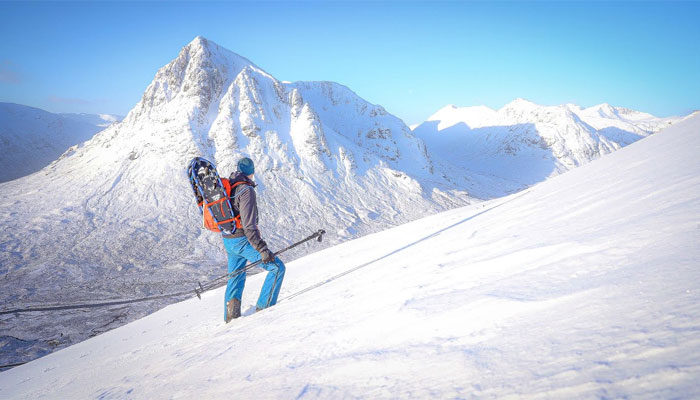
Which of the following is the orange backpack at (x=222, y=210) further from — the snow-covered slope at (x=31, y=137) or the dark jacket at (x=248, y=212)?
the snow-covered slope at (x=31, y=137)

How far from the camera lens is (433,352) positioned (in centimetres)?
181

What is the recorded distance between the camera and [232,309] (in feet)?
15.5

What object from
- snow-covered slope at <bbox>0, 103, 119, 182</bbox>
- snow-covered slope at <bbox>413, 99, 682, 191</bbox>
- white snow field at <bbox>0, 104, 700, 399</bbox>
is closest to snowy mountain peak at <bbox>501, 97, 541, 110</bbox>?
snow-covered slope at <bbox>413, 99, 682, 191</bbox>

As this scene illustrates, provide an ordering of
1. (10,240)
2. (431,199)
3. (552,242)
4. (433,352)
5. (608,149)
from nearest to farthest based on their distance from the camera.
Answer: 1. (433,352)
2. (552,242)
3. (10,240)
4. (431,199)
5. (608,149)

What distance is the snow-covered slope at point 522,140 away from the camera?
109 meters

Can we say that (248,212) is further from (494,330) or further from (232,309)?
(494,330)

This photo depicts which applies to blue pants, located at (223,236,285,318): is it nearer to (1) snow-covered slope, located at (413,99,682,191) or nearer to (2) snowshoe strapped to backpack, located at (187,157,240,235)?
(2) snowshoe strapped to backpack, located at (187,157,240,235)

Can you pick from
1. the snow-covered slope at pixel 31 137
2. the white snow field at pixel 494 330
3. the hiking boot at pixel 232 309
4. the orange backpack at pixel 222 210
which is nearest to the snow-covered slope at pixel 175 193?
the hiking boot at pixel 232 309

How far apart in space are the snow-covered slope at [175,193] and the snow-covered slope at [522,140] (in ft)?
158

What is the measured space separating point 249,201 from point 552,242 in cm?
420

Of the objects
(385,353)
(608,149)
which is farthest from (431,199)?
(608,149)

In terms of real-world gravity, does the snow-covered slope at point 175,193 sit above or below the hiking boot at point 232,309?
above

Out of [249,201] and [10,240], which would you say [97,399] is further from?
[10,240]

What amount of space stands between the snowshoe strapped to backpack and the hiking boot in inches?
45.7
